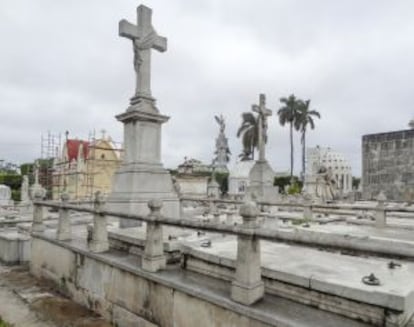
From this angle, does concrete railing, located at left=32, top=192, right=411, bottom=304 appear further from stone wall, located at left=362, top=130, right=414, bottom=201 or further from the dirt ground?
stone wall, located at left=362, top=130, right=414, bottom=201

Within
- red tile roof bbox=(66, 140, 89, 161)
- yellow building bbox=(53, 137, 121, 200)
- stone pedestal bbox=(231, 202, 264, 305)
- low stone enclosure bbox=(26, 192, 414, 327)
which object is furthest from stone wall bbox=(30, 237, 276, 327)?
red tile roof bbox=(66, 140, 89, 161)

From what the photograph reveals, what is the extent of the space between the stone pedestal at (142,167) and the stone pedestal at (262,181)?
300 inches

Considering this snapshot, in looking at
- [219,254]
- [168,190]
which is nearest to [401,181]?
[168,190]

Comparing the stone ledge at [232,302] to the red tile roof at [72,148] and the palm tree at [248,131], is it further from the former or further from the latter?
the palm tree at [248,131]

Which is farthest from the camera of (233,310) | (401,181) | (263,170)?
(401,181)

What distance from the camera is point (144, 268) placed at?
14.7ft

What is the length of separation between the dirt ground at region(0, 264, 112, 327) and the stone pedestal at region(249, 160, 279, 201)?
9.73m

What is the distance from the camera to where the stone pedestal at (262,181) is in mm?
14711

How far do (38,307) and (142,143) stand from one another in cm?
357

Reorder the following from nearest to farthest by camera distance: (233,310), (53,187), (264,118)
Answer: (233,310) → (264,118) → (53,187)

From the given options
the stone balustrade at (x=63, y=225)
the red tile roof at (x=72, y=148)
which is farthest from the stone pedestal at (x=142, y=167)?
the red tile roof at (x=72, y=148)

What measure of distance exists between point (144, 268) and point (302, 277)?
2081 millimetres

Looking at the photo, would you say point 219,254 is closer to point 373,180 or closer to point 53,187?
point 373,180

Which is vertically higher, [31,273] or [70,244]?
[70,244]
